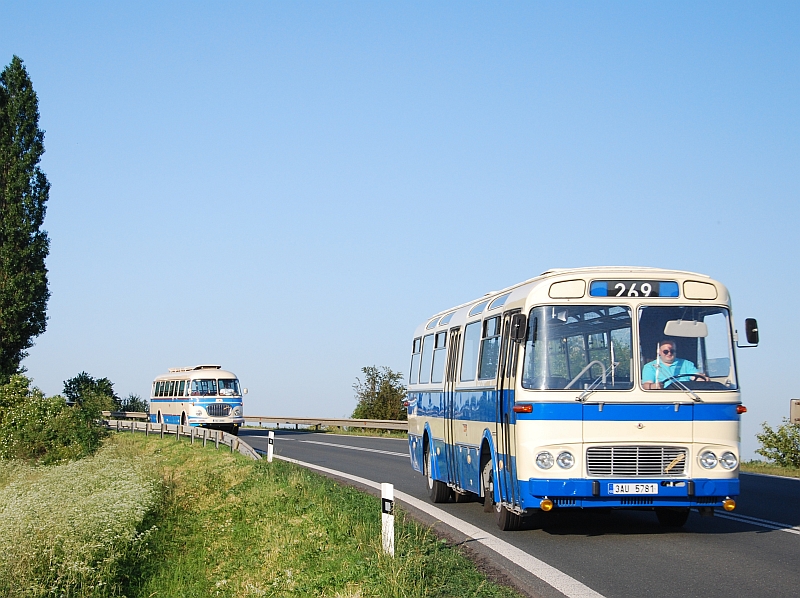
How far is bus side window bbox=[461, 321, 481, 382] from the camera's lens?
1412 cm

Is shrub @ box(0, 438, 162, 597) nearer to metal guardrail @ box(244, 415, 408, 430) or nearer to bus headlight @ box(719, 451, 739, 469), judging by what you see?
bus headlight @ box(719, 451, 739, 469)

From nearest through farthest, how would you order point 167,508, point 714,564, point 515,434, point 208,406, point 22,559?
point 714,564, point 515,434, point 22,559, point 167,508, point 208,406

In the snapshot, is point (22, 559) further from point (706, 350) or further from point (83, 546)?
point (706, 350)

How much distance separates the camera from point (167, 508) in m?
20.8

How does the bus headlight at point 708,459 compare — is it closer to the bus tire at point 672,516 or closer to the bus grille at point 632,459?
the bus grille at point 632,459

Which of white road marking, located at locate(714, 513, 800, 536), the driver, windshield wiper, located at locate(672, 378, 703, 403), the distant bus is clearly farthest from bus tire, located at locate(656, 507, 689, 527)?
the distant bus

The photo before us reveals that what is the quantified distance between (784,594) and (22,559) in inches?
449

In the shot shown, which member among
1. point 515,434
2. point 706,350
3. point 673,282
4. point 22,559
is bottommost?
point 22,559

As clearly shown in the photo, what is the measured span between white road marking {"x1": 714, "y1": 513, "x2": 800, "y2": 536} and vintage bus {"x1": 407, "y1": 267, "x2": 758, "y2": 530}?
1189 millimetres

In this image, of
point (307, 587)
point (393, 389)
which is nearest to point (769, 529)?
point (307, 587)

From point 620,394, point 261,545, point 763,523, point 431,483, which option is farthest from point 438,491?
point 620,394

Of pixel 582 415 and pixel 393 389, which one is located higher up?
pixel 393 389

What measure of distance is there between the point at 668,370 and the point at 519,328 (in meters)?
1.74

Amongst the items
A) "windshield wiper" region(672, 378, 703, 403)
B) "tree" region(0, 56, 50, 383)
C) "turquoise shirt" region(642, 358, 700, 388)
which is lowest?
"windshield wiper" region(672, 378, 703, 403)
